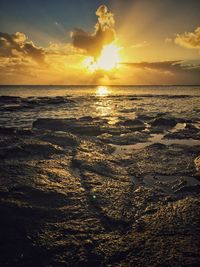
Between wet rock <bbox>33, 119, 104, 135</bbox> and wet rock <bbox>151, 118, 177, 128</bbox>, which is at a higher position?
wet rock <bbox>33, 119, 104, 135</bbox>

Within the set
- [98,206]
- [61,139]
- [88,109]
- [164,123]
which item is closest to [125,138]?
[61,139]

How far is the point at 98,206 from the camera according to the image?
5.55 metres

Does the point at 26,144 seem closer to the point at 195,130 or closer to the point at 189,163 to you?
the point at 189,163

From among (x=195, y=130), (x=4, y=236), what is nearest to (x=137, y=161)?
(x=4, y=236)

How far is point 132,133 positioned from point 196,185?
811 centimetres

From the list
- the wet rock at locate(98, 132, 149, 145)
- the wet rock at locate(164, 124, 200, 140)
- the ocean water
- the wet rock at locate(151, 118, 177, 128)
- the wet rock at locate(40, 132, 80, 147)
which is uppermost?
the wet rock at locate(40, 132, 80, 147)

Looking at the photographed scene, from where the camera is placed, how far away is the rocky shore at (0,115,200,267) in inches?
156

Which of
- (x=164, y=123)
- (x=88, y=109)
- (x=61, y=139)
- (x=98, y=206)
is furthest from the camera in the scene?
(x=88, y=109)

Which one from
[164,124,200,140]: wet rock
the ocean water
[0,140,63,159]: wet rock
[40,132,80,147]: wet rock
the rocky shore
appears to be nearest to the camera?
the rocky shore

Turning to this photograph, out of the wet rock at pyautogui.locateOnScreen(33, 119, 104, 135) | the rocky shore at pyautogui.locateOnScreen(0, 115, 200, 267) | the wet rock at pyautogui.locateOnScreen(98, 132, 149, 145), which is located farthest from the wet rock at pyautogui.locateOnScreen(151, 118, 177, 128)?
the rocky shore at pyautogui.locateOnScreen(0, 115, 200, 267)

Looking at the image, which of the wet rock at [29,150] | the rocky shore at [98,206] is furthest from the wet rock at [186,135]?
the wet rock at [29,150]

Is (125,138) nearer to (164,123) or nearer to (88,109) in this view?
(164,123)

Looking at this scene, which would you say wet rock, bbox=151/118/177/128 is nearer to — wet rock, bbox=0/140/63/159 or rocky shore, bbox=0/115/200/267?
rocky shore, bbox=0/115/200/267

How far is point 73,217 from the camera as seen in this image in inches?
199
